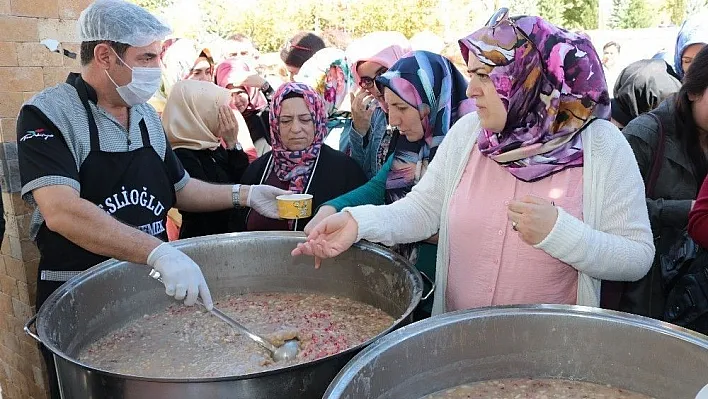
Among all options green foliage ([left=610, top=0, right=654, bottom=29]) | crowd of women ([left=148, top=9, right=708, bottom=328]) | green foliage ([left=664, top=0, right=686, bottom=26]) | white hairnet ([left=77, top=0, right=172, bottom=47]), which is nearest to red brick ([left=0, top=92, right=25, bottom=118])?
white hairnet ([left=77, top=0, right=172, bottom=47])

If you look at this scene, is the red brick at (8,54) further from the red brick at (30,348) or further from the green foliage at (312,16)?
the green foliage at (312,16)

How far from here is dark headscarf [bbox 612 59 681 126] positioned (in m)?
3.20

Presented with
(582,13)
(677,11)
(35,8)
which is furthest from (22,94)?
(582,13)

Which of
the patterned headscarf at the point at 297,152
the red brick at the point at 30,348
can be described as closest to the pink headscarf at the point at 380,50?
the patterned headscarf at the point at 297,152

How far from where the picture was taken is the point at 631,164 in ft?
4.70

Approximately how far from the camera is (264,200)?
2.49 metres

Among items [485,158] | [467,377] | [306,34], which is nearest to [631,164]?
[485,158]

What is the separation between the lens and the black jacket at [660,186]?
2.08 meters

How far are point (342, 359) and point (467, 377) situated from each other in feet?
1.03

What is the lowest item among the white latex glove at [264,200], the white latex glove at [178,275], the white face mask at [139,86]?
the white latex glove at [264,200]

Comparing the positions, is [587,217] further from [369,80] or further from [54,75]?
[54,75]

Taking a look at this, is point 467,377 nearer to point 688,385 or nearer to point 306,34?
point 688,385

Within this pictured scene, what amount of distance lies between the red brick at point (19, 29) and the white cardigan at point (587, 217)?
6.27 feet

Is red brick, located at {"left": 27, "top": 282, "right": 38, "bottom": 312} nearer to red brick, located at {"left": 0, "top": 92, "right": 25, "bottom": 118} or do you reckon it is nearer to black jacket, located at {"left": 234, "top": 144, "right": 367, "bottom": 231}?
red brick, located at {"left": 0, "top": 92, "right": 25, "bottom": 118}
